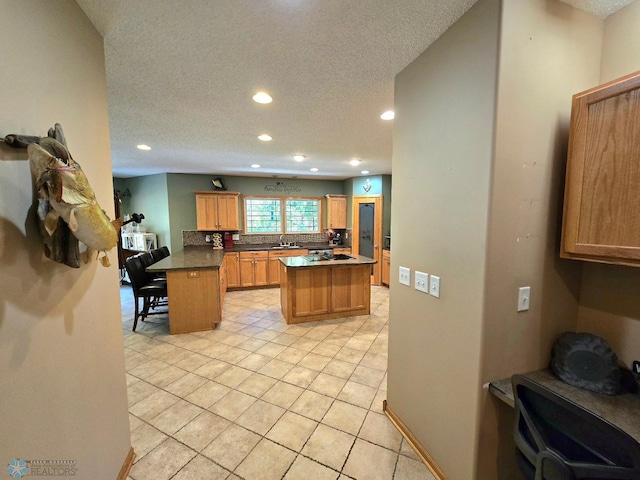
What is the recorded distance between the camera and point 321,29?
140 cm

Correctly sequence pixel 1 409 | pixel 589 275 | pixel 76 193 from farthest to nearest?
pixel 589 275 < pixel 76 193 < pixel 1 409

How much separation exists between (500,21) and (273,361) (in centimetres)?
319

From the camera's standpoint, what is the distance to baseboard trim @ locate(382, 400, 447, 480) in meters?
1.59

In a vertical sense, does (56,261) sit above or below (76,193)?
below

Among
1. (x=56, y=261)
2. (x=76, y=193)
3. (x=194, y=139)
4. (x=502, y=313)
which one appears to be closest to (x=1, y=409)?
(x=56, y=261)

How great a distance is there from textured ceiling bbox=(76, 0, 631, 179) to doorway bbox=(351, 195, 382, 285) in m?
2.99

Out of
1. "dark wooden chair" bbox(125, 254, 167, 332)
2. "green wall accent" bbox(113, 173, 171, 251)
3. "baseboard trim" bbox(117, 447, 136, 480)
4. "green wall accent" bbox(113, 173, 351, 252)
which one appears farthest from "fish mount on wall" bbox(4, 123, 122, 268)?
"green wall accent" bbox(113, 173, 171, 251)

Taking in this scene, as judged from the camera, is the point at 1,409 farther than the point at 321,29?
No

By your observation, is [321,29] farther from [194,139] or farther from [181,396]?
[181,396]

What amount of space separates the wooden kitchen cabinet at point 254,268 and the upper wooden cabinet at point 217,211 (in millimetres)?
835

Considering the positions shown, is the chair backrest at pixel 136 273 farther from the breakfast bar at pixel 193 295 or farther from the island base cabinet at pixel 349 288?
the island base cabinet at pixel 349 288

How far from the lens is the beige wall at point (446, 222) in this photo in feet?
4.19

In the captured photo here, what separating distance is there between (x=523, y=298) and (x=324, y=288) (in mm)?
2931

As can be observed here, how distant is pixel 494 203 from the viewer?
123cm
